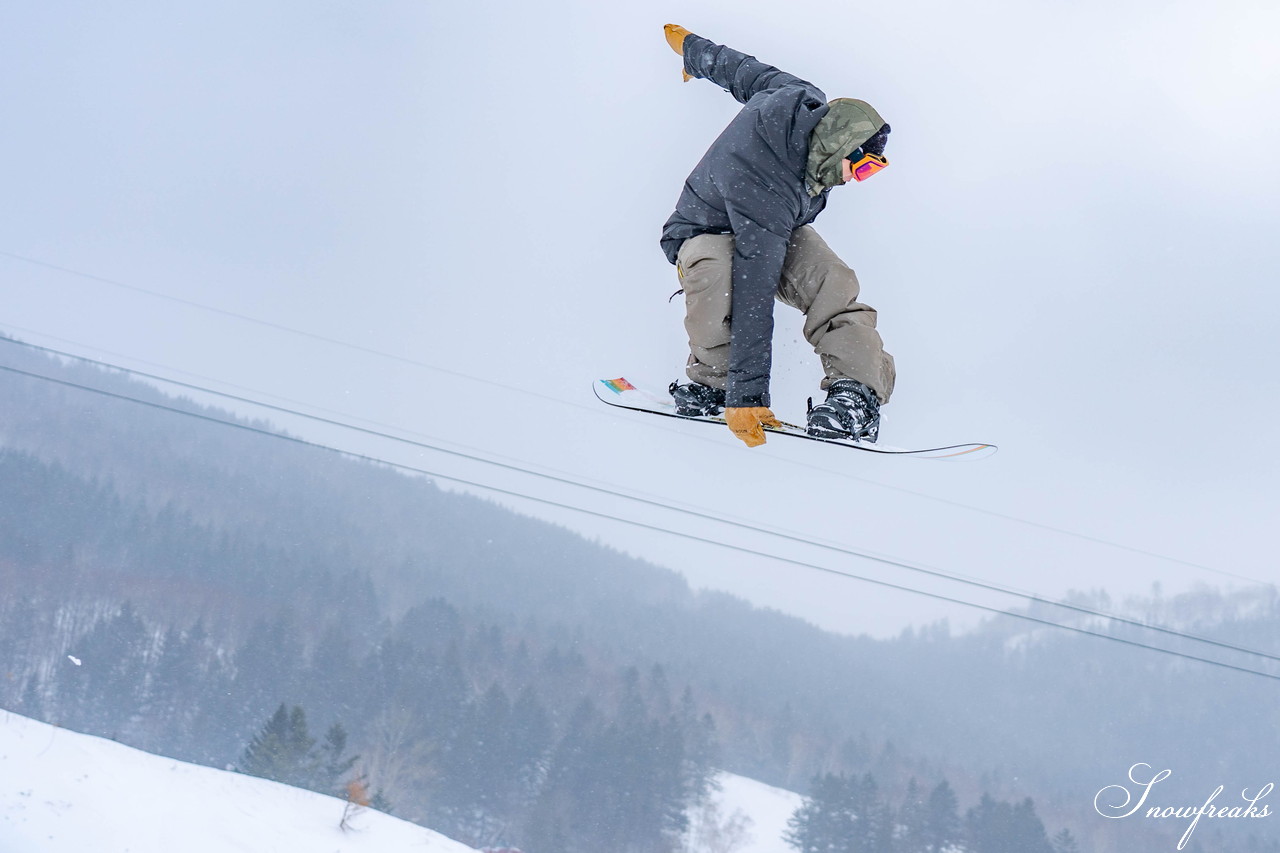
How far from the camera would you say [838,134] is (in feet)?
10.9

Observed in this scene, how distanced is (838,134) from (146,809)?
40946mm

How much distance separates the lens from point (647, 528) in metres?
65.6

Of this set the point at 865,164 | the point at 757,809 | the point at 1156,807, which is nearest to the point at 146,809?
the point at 757,809

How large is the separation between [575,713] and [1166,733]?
42.9 meters

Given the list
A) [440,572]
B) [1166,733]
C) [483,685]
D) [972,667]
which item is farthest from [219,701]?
[1166,733]

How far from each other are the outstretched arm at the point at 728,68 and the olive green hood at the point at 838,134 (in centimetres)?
42

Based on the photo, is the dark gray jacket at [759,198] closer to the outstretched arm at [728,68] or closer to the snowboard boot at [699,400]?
the outstretched arm at [728,68]

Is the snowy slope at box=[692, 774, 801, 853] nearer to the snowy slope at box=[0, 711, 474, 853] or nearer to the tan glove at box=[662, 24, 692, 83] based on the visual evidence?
the snowy slope at box=[0, 711, 474, 853]

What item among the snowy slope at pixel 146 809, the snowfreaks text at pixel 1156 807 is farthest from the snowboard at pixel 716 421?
the snowfreaks text at pixel 1156 807

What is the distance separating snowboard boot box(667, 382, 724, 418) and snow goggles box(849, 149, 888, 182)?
47.5 inches

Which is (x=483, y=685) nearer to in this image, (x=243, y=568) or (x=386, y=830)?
(x=386, y=830)

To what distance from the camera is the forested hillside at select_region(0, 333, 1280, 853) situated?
4356cm

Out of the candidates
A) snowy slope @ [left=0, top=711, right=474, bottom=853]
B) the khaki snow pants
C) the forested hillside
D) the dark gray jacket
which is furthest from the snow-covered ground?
the dark gray jacket

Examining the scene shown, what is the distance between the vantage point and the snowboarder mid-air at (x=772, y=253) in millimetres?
3414
